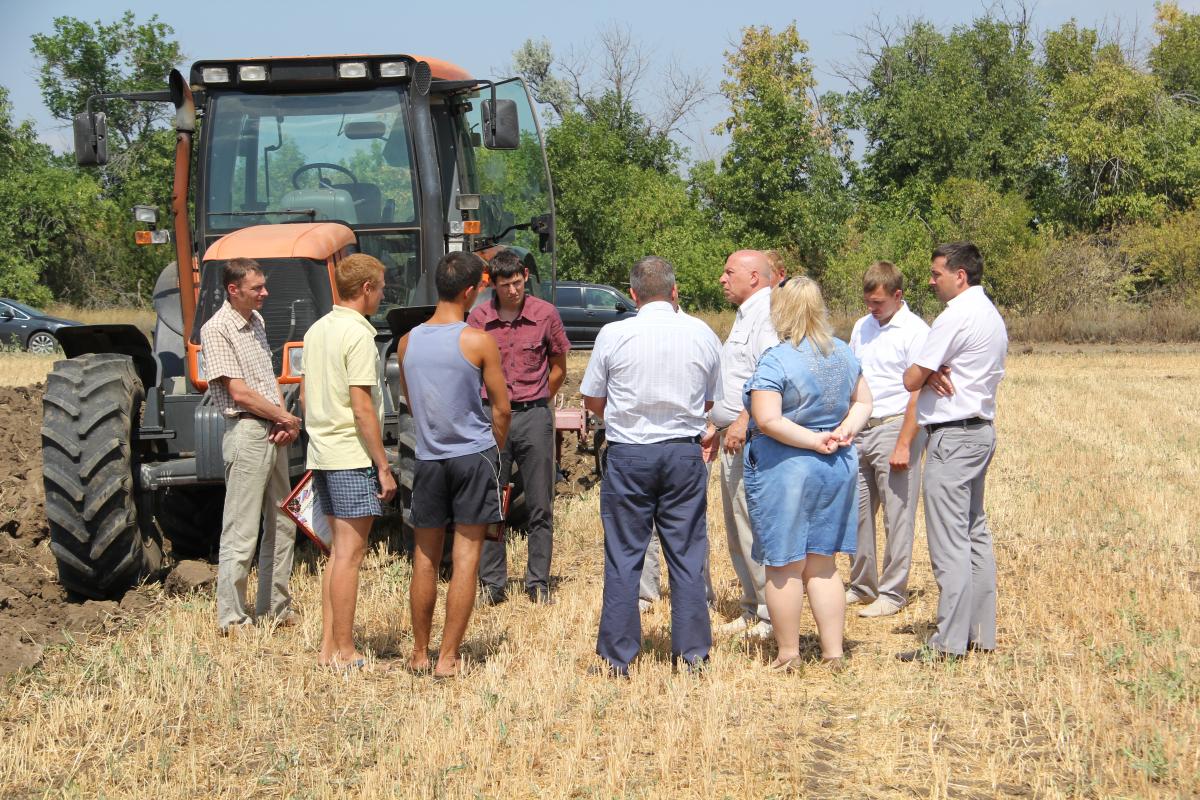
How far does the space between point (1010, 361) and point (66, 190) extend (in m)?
31.6

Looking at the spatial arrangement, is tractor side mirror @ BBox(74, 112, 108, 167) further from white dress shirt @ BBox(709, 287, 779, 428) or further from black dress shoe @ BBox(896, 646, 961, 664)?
black dress shoe @ BBox(896, 646, 961, 664)

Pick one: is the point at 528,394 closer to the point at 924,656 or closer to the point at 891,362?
the point at 891,362

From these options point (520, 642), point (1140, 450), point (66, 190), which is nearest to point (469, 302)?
point (520, 642)

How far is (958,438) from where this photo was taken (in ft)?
19.6

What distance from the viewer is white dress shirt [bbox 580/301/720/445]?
583 cm

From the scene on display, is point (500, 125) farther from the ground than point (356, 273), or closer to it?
farther from the ground

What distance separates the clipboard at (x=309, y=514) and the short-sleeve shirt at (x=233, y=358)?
0.60 m

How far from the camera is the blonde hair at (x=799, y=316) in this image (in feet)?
18.9

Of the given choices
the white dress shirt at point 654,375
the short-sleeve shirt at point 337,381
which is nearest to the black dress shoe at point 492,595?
the short-sleeve shirt at point 337,381

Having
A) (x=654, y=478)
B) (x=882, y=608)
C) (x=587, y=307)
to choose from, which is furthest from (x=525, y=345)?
(x=587, y=307)

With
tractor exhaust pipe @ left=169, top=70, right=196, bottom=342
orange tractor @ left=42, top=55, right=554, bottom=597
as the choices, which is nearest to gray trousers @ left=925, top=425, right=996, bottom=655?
orange tractor @ left=42, top=55, right=554, bottom=597

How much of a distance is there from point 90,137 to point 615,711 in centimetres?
474

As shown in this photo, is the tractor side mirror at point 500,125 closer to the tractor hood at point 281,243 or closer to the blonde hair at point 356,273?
the tractor hood at point 281,243

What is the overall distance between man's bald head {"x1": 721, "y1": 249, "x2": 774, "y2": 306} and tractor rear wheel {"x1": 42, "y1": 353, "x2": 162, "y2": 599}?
326 cm
